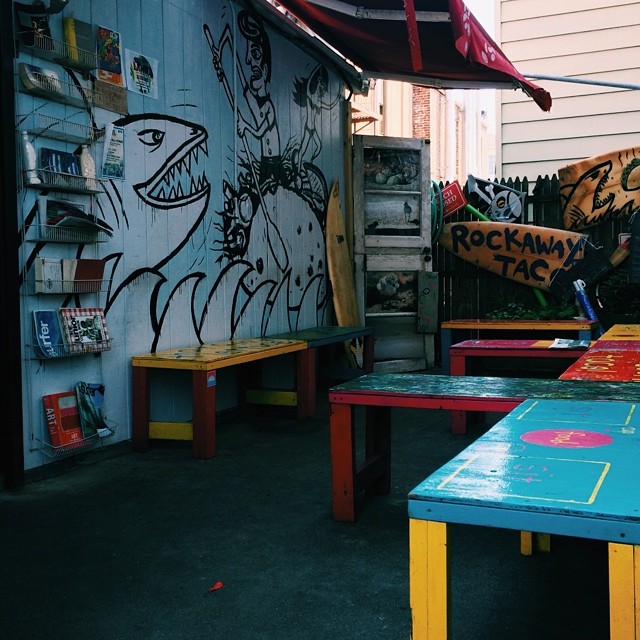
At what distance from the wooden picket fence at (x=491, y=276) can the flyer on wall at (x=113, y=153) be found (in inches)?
206

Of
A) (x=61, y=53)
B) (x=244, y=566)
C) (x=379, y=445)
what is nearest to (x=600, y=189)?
(x=379, y=445)

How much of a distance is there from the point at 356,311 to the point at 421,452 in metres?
3.69

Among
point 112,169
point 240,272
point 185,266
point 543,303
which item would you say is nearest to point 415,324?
point 543,303

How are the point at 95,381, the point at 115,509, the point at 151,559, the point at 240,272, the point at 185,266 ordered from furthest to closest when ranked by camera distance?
the point at 240,272 → the point at 185,266 → the point at 95,381 → the point at 115,509 → the point at 151,559

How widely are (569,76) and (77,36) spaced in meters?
8.19

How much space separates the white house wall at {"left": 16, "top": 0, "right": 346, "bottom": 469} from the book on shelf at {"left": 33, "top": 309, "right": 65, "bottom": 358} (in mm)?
55

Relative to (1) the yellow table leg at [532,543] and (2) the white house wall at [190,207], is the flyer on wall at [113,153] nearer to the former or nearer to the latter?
(2) the white house wall at [190,207]

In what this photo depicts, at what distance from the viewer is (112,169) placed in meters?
4.81

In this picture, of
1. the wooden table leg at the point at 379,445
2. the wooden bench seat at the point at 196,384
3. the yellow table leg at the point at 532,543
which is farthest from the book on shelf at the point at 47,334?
the yellow table leg at the point at 532,543

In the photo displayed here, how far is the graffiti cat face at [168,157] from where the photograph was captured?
508 cm

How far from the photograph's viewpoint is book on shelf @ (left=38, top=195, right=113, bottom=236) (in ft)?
13.9

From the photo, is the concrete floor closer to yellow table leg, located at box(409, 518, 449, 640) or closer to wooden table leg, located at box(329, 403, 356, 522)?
wooden table leg, located at box(329, 403, 356, 522)

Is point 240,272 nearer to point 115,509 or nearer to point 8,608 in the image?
point 115,509

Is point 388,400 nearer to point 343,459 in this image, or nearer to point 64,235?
point 343,459
